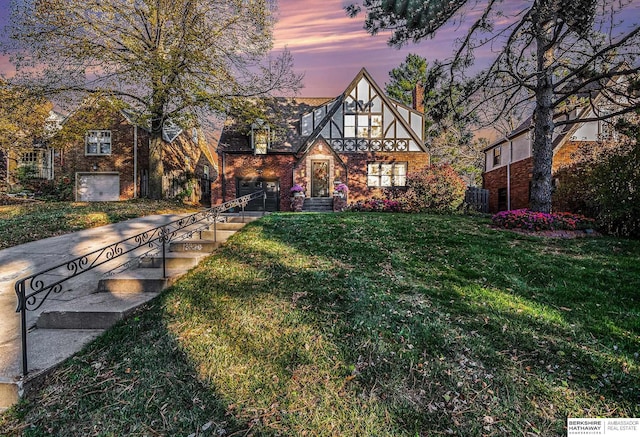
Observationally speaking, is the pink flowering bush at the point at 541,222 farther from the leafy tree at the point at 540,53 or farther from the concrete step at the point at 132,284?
the concrete step at the point at 132,284

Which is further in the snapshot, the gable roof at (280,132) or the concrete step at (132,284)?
the gable roof at (280,132)

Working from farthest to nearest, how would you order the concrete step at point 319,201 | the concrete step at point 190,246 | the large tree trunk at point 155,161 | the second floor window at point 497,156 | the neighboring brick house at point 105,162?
1. the second floor window at point 497,156
2. the neighboring brick house at point 105,162
3. the concrete step at point 319,201
4. the large tree trunk at point 155,161
5. the concrete step at point 190,246

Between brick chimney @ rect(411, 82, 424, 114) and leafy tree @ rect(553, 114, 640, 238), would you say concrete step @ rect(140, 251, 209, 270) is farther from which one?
brick chimney @ rect(411, 82, 424, 114)

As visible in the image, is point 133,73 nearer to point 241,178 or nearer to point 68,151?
point 241,178

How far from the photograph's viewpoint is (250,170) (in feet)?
61.6

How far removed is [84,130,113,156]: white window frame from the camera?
67.7ft

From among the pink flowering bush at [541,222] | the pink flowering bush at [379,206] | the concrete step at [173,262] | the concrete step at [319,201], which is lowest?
the concrete step at [173,262]

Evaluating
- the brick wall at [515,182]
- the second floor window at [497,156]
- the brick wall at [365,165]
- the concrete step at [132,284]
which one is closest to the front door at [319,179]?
the brick wall at [365,165]

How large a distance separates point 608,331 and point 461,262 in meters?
2.28

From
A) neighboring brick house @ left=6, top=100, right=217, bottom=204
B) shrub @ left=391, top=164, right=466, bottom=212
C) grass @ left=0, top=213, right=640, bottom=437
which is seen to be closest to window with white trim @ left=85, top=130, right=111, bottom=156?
neighboring brick house @ left=6, top=100, right=217, bottom=204

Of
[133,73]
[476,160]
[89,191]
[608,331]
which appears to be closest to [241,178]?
[133,73]

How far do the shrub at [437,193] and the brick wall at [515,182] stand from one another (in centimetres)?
587

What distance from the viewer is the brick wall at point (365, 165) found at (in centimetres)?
1856

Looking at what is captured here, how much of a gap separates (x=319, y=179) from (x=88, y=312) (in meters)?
15.7
